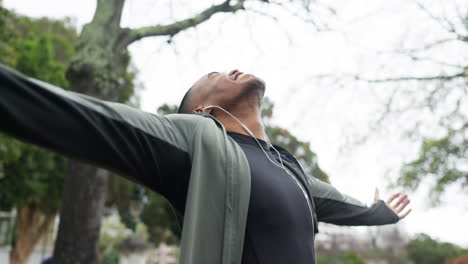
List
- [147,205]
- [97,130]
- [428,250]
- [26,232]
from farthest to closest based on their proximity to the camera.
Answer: [428,250] < [147,205] < [26,232] < [97,130]

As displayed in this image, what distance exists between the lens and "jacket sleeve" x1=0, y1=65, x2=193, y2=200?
1.08 meters

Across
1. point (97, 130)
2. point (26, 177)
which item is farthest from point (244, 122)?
point (26, 177)

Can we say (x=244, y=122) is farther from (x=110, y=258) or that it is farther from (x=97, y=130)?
(x=110, y=258)

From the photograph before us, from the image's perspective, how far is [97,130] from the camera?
1.23 meters

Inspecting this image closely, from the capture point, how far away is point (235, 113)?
1946 millimetres

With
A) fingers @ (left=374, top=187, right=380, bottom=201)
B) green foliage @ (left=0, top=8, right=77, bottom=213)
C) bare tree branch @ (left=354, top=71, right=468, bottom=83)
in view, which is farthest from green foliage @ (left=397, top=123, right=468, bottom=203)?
green foliage @ (left=0, top=8, right=77, bottom=213)

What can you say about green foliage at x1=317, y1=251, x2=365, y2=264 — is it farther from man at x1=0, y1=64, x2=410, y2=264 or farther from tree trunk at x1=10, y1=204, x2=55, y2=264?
man at x1=0, y1=64, x2=410, y2=264

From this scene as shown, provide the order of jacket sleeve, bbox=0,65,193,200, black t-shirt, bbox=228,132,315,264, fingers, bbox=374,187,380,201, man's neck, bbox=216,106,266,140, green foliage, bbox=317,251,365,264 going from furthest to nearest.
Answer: green foliage, bbox=317,251,365,264, fingers, bbox=374,187,380,201, man's neck, bbox=216,106,266,140, black t-shirt, bbox=228,132,315,264, jacket sleeve, bbox=0,65,193,200

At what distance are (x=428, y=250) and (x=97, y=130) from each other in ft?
106

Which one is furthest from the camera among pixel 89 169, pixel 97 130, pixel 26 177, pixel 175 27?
pixel 26 177

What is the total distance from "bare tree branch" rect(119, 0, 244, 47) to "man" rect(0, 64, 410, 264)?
4378mm

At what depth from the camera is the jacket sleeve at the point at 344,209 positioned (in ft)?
8.02

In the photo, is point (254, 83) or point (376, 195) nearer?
point (254, 83)

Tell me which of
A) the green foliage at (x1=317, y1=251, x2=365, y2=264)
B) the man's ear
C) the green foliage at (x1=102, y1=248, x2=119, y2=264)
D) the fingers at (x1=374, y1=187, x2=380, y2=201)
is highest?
Result: the man's ear
